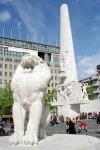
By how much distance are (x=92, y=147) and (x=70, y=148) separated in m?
0.57

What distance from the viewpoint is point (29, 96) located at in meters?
5.59

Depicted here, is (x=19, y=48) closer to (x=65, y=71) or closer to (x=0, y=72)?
(x=0, y=72)

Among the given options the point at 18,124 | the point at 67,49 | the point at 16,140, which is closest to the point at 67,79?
the point at 67,49

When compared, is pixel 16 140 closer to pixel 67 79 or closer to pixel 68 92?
pixel 68 92

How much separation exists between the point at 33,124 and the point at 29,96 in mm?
717

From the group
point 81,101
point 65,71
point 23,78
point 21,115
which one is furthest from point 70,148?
point 65,71

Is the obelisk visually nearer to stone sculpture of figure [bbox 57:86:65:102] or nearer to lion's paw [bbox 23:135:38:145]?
stone sculpture of figure [bbox 57:86:65:102]

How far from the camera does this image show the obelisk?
1081 inches

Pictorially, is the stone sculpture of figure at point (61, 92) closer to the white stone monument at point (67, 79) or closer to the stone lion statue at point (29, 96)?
the white stone monument at point (67, 79)

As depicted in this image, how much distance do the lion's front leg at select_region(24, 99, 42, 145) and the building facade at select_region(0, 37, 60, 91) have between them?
47.8 meters

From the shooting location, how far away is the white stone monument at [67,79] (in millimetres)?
26094

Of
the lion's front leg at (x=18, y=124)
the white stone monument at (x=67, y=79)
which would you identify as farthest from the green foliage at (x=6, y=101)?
the lion's front leg at (x=18, y=124)

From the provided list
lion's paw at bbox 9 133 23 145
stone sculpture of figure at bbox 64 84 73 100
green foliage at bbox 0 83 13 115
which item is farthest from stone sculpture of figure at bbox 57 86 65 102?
lion's paw at bbox 9 133 23 145

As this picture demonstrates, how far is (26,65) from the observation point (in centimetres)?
589
